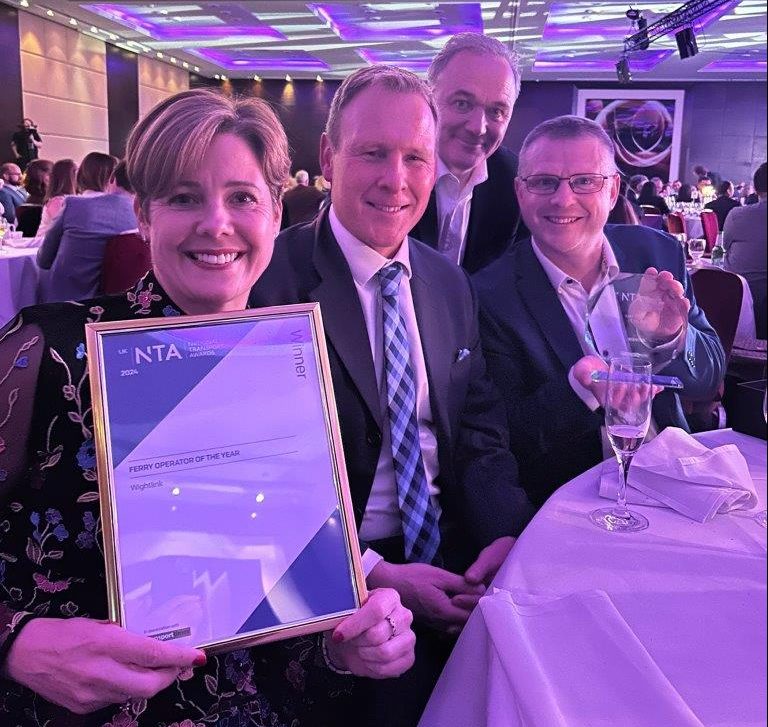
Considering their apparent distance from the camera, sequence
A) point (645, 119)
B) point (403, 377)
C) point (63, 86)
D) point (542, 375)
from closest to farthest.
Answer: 1. point (403, 377)
2. point (542, 375)
3. point (63, 86)
4. point (645, 119)

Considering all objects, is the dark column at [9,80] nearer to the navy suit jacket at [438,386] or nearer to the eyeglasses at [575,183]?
the eyeglasses at [575,183]

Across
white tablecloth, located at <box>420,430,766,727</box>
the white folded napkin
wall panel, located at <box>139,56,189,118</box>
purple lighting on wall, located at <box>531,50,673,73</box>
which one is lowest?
white tablecloth, located at <box>420,430,766,727</box>

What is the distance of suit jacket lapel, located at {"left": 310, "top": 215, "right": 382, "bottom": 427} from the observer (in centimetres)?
153

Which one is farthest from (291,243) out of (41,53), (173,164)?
(41,53)

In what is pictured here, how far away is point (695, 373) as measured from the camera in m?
2.07

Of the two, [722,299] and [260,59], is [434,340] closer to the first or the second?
[722,299]

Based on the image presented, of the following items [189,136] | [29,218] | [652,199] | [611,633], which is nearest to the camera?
[611,633]

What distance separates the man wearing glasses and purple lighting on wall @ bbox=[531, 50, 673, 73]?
11295mm

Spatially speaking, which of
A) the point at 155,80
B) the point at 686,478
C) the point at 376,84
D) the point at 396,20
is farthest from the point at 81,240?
the point at 155,80

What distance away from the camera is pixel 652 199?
9.14 m

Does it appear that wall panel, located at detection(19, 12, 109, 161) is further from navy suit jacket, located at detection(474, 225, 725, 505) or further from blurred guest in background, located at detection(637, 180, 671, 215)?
navy suit jacket, located at detection(474, 225, 725, 505)

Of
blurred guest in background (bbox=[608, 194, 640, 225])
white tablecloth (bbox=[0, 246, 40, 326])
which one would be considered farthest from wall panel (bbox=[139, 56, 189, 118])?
blurred guest in background (bbox=[608, 194, 640, 225])

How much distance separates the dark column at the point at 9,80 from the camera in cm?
998

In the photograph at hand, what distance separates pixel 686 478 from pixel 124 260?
3.84 m
